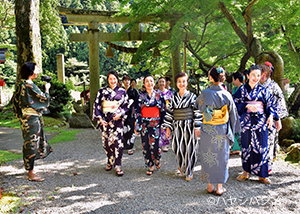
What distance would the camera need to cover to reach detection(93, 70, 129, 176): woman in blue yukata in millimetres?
4848

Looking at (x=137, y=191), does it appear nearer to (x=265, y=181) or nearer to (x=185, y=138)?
(x=185, y=138)

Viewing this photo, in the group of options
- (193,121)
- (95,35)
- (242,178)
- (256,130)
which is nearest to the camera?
(256,130)

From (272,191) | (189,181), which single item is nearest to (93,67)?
(189,181)

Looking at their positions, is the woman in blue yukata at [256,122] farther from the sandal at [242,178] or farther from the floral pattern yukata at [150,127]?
the floral pattern yukata at [150,127]

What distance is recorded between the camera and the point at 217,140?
143 inches

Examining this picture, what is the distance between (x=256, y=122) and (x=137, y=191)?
2.31 meters

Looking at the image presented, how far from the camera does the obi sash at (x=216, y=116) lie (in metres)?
3.62

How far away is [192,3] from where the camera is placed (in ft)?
25.9

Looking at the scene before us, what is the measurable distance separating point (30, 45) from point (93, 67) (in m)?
3.30

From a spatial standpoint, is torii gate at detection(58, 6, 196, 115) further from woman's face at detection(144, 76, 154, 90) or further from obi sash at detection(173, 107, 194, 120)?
obi sash at detection(173, 107, 194, 120)

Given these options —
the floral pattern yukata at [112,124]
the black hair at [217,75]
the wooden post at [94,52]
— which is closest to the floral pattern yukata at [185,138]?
the black hair at [217,75]

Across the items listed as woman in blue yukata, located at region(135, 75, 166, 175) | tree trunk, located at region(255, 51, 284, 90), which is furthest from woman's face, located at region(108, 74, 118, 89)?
tree trunk, located at region(255, 51, 284, 90)

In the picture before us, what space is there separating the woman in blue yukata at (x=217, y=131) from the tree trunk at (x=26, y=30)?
10394 millimetres

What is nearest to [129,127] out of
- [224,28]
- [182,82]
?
[182,82]
